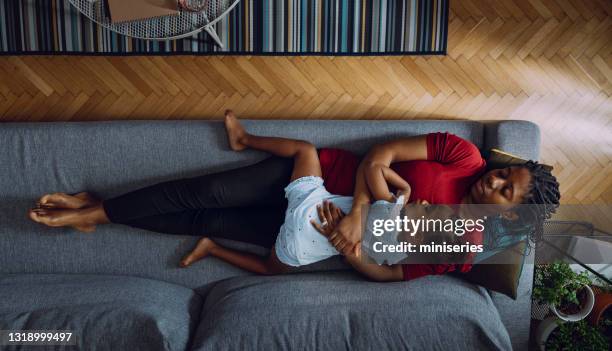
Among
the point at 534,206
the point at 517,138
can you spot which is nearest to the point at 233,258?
the point at 534,206

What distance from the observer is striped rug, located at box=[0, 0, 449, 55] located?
211 centimetres

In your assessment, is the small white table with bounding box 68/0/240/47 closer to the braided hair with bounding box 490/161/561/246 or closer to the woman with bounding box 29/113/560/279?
the woman with bounding box 29/113/560/279

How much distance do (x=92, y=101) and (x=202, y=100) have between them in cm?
53

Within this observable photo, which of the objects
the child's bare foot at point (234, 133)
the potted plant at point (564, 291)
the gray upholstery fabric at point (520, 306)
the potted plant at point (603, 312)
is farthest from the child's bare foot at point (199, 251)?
the potted plant at point (603, 312)

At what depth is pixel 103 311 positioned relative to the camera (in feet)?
5.24

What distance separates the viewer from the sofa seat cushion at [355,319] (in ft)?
5.09

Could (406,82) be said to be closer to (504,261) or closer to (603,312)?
(504,261)

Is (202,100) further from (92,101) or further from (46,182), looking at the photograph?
(46,182)

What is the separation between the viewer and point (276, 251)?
5.82 ft

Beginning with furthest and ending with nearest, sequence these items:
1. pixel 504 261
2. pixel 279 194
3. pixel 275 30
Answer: pixel 275 30 < pixel 279 194 < pixel 504 261

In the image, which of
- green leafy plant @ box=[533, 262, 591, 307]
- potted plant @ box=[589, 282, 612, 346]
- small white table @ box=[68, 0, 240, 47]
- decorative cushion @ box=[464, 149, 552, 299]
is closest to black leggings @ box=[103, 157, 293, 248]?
small white table @ box=[68, 0, 240, 47]

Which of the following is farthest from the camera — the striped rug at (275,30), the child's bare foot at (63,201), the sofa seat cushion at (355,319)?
the striped rug at (275,30)

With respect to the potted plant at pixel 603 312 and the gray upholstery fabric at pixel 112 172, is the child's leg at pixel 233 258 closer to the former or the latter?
the gray upholstery fabric at pixel 112 172

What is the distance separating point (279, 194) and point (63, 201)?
848 mm
